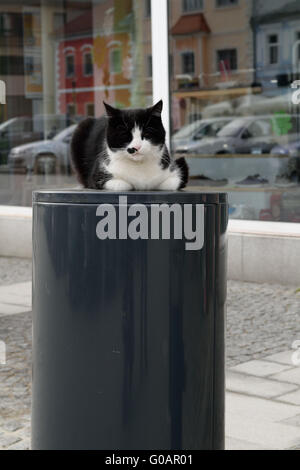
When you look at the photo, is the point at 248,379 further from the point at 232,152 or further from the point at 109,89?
the point at 109,89

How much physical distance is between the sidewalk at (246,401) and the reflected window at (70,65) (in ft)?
15.1

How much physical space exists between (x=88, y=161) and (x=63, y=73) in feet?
21.7

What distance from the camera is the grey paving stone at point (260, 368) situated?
4.88 metres

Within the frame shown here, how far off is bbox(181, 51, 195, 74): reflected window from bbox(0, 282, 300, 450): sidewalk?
3584 mm

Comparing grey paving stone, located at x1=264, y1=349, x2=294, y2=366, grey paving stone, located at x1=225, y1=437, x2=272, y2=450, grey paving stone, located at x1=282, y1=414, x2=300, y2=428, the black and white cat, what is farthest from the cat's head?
grey paving stone, located at x1=264, y1=349, x2=294, y2=366

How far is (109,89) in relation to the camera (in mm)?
9391

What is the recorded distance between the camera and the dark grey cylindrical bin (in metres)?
2.48

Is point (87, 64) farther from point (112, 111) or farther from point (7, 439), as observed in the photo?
point (112, 111)

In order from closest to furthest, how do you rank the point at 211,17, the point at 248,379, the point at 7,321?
the point at 248,379, the point at 7,321, the point at 211,17

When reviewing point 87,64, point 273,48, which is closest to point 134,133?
point 273,48

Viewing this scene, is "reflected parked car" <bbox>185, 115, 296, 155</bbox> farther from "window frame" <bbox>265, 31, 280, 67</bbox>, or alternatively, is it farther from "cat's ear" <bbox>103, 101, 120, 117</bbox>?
"cat's ear" <bbox>103, 101, 120, 117</bbox>

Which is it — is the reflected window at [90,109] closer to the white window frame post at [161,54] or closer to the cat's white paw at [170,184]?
the white window frame post at [161,54]

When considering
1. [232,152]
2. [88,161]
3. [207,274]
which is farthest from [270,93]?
[207,274]

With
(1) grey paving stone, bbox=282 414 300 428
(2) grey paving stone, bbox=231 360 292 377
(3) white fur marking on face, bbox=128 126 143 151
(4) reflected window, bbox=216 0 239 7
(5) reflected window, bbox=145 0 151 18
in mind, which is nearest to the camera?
(3) white fur marking on face, bbox=128 126 143 151
